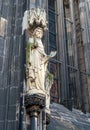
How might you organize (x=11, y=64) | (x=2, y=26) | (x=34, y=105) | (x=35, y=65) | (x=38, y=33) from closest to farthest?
(x=34, y=105) < (x=35, y=65) < (x=11, y=64) < (x=38, y=33) < (x=2, y=26)

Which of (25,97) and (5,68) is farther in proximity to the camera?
(5,68)

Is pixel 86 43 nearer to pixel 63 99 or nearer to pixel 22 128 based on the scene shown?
pixel 63 99

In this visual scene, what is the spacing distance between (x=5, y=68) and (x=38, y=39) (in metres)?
0.99

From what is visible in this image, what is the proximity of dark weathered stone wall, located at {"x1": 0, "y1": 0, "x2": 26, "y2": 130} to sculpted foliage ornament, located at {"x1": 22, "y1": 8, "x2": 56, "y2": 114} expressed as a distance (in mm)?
214

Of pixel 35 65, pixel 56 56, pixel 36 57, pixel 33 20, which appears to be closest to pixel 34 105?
pixel 35 65

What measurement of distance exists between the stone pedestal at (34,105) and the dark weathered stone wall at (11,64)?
0.22 m

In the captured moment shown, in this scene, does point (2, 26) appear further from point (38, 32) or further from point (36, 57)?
point (36, 57)

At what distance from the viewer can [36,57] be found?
7.23 meters

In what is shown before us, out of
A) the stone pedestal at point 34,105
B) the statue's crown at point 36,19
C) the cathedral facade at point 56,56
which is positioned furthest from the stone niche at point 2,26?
the stone pedestal at point 34,105

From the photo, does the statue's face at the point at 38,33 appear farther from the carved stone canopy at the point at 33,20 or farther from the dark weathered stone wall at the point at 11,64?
the dark weathered stone wall at the point at 11,64

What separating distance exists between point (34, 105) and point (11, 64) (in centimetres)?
122

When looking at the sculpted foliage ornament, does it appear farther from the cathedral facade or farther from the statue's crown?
the cathedral facade

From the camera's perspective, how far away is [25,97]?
679 cm

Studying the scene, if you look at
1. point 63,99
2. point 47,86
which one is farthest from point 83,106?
point 47,86
